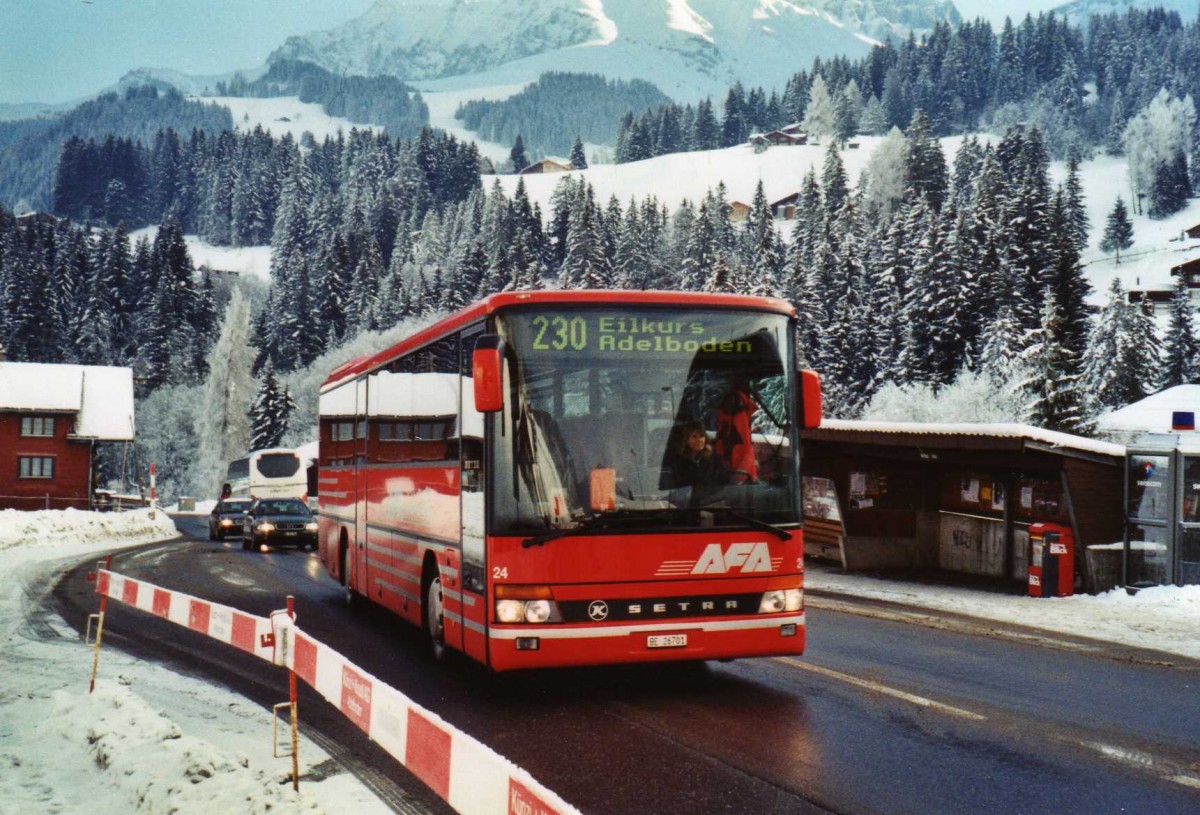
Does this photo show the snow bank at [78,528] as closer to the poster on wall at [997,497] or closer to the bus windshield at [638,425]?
the poster on wall at [997,497]

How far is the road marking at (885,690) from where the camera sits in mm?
8789

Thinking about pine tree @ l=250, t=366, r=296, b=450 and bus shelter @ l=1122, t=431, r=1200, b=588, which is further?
pine tree @ l=250, t=366, r=296, b=450

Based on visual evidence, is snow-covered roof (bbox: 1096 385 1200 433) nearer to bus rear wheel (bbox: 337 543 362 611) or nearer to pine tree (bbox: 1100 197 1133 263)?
bus rear wheel (bbox: 337 543 362 611)

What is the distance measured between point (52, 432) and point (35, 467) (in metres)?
2.08

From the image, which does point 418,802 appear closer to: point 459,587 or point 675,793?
point 675,793

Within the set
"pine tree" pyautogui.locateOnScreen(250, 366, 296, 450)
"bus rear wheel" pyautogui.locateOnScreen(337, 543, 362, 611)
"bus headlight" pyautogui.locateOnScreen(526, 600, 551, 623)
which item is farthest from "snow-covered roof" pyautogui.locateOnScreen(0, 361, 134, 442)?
"bus headlight" pyautogui.locateOnScreen(526, 600, 551, 623)

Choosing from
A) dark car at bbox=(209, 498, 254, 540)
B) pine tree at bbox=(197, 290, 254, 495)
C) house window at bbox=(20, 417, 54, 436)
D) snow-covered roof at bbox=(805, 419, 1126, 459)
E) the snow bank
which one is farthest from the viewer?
pine tree at bbox=(197, 290, 254, 495)

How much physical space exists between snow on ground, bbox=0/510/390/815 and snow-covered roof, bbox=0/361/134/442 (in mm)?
58564

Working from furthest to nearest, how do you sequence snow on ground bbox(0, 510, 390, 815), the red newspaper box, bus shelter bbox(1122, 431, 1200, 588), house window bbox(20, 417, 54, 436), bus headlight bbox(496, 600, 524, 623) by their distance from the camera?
house window bbox(20, 417, 54, 436)
the red newspaper box
bus shelter bbox(1122, 431, 1200, 588)
bus headlight bbox(496, 600, 524, 623)
snow on ground bbox(0, 510, 390, 815)

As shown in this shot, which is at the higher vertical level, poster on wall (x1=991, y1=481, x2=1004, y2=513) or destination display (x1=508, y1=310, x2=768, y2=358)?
destination display (x1=508, y1=310, x2=768, y2=358)

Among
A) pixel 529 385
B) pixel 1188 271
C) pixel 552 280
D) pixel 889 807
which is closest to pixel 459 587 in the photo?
pixel 529 385

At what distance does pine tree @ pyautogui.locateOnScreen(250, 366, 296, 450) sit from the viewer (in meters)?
99.8

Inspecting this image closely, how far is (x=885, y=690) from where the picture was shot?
9664 millimetres

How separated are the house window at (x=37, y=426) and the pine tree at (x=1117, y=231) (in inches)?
4744
